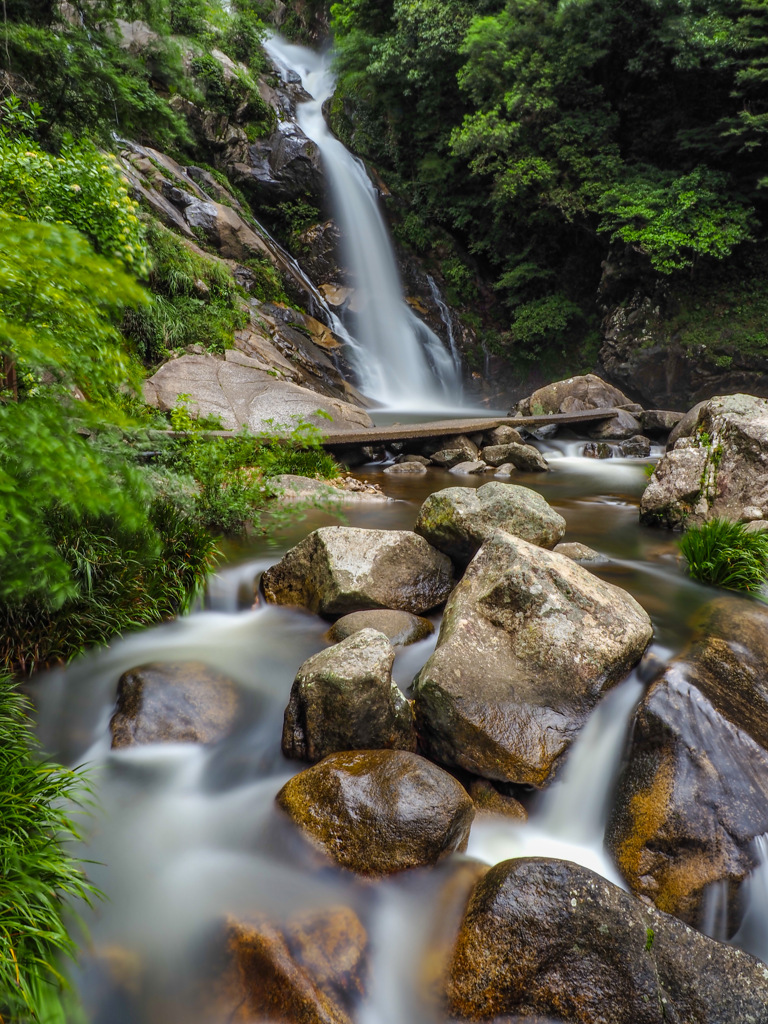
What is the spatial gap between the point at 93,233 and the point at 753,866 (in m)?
6.97

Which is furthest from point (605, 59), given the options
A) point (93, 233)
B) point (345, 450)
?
point (93, 233)

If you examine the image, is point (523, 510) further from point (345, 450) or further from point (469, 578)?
point (345, 450)

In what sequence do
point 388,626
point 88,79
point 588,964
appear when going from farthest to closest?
point 88,79, point 388,626, point 588,964

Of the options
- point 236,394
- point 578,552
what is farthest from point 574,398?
point 578,552

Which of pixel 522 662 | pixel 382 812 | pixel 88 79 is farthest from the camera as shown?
pixel 88 79

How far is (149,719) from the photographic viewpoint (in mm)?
2996

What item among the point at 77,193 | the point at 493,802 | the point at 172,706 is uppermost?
the point at 77,193

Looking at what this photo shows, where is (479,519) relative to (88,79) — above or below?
below

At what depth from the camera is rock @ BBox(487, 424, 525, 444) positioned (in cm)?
1064

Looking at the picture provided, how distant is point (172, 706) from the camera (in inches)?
122

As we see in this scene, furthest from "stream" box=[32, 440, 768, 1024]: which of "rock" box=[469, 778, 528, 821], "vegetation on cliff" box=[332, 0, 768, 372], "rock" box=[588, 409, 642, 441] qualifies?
"vegetation on cliff" box=[332, 0, 768, 372]

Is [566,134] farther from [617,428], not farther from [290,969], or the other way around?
[290,969]

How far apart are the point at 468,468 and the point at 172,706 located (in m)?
6.95

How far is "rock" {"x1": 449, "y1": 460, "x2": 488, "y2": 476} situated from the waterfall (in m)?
6.82
